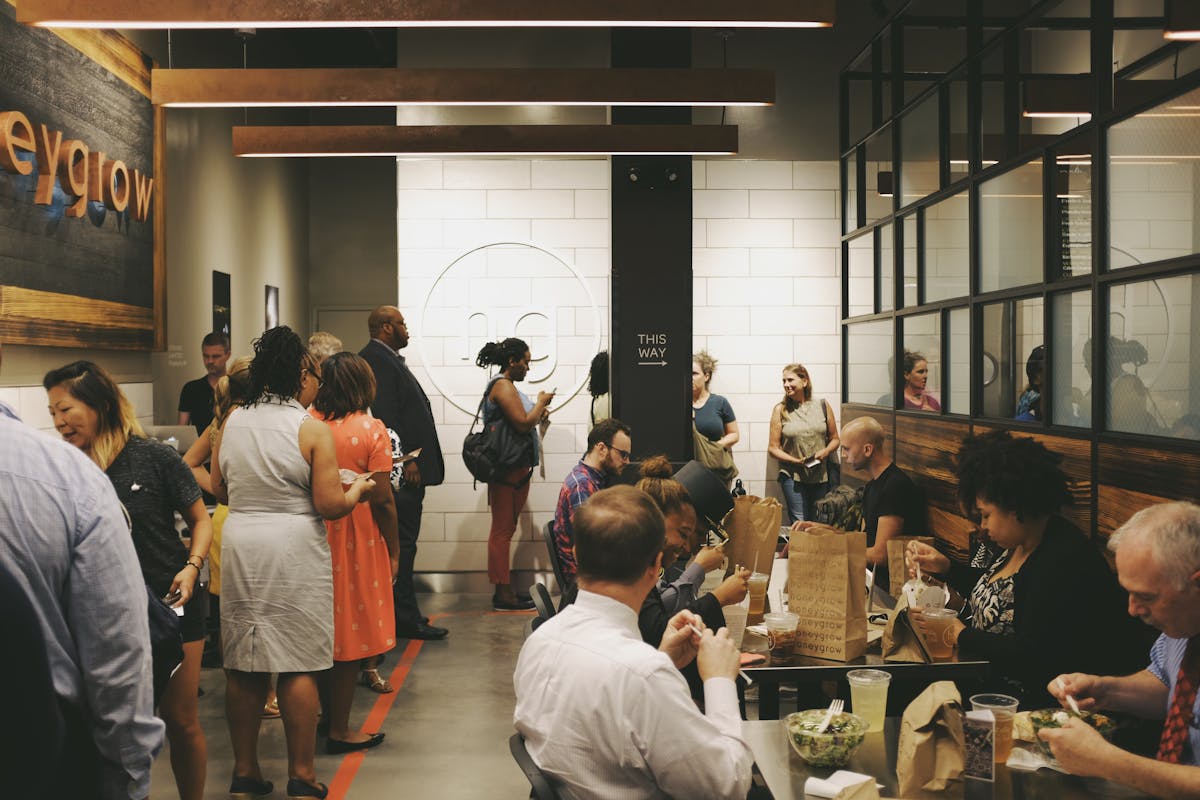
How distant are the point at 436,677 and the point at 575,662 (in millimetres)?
3798

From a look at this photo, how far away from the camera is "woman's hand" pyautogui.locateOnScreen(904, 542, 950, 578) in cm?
363

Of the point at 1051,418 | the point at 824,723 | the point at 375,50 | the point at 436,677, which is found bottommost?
the point at 436,677

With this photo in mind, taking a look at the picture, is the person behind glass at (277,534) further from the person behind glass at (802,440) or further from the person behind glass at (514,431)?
the person behind glass at (802,440)

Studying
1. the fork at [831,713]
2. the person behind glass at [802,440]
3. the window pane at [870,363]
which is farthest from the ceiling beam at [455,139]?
the fork at [831,713]

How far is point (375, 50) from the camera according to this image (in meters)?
10.2

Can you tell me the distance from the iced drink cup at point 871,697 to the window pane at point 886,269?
12.8ft

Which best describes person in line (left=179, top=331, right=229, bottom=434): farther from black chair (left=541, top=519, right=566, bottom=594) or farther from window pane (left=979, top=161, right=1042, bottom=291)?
window pane (left=979, top=161, right=1042, bottom=291)

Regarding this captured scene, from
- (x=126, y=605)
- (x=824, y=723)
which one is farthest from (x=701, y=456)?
(x=126, y=605)

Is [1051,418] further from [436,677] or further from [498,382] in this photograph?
[498,382]

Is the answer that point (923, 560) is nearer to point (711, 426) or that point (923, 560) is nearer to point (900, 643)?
point (900, 643)

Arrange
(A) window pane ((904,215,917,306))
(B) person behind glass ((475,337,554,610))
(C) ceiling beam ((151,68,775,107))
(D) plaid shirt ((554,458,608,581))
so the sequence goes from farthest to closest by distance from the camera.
→ 1. (B) person behind glass ((475,337,554,610))
2. (A) window pane ((904,215,917,306))
3. (C) ceiling beam ((151,68,775,107))
4. (D) plaid shirt ((554,458,608,581))

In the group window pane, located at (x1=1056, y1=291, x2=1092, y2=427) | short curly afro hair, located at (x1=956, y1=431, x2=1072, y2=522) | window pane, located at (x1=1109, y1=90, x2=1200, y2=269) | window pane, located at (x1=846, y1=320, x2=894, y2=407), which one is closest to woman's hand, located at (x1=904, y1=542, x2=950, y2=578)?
short curly afro hair, located at (x1=956, y1=431, x2=1072, y2=522)

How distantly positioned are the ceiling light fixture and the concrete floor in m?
2.88

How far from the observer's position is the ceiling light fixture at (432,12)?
11.6 feet
